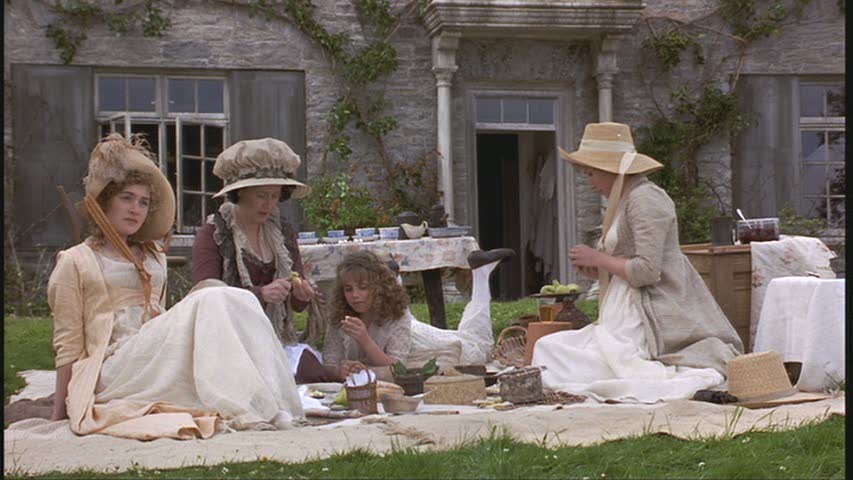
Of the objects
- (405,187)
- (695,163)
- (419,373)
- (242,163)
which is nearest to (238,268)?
(242,163)

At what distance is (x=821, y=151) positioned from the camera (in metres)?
13.0

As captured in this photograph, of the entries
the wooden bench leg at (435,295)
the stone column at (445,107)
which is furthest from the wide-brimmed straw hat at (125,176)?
the stone column at (445,107)

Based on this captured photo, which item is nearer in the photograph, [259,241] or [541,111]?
[259,241]

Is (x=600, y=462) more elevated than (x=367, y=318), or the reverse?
(x=367, y=318)

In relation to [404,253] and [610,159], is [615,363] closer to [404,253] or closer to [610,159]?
[610,159]

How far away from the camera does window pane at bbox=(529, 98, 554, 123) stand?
12695 millimetres

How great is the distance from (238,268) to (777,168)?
865 cm

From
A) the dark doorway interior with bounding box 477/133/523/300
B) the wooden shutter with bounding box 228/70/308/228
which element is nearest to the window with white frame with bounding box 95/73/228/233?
the wooden shutter with bounding box 228/70/308/228

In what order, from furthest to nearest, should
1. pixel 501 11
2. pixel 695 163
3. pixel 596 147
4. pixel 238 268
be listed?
1. pixel 695 163
2. pixel 501 11
3. pixel 596 147
4. pixel 238 268

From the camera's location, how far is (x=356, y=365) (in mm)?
5512

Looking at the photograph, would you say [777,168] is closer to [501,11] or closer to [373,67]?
[501,11]

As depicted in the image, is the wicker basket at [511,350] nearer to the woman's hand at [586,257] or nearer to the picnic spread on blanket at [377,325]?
the picnic spread on blanket at [377,325]

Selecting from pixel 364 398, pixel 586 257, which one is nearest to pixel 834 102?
pixel 586 257

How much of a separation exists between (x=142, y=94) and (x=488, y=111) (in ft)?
11.9
